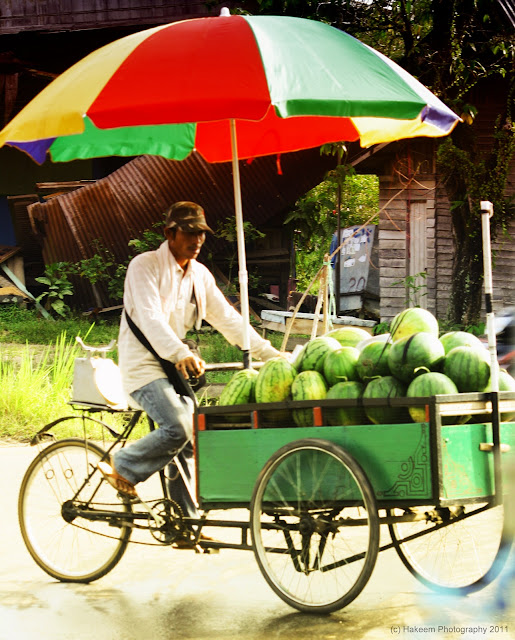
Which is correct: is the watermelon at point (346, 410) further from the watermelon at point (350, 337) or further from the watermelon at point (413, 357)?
the watermelon at point (350, 337)

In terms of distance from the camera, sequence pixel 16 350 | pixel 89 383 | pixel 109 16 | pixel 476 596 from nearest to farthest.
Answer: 1. pixel 476 596
2. pixel 89 383
3. pixel 16 350
4. pixel 109 16

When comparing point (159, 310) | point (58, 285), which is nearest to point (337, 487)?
point (159, 310)

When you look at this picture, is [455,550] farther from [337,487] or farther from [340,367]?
[340,367]

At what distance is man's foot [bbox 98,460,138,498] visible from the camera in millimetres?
4785

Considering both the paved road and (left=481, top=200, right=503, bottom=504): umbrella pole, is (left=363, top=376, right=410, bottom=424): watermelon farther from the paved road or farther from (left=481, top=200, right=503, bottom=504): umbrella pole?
the paved road

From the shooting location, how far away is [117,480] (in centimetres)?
480

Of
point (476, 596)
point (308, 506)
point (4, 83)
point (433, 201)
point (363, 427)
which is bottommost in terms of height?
point (476, 596)

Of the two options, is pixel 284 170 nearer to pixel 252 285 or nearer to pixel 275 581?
pixel 252 285

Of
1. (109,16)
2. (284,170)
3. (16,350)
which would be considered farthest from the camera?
(109,16)

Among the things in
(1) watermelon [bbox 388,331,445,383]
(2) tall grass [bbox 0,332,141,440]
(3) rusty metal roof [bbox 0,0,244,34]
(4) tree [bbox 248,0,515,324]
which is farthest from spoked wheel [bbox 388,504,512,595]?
(3) rusty metal roof [bbox 0,0,244,34]

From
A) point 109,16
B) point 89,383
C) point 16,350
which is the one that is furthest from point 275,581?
point 109,16

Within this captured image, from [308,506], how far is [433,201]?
10408 mm

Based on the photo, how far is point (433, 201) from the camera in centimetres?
1412

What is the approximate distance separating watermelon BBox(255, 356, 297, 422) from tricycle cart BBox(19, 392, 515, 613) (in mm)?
75
